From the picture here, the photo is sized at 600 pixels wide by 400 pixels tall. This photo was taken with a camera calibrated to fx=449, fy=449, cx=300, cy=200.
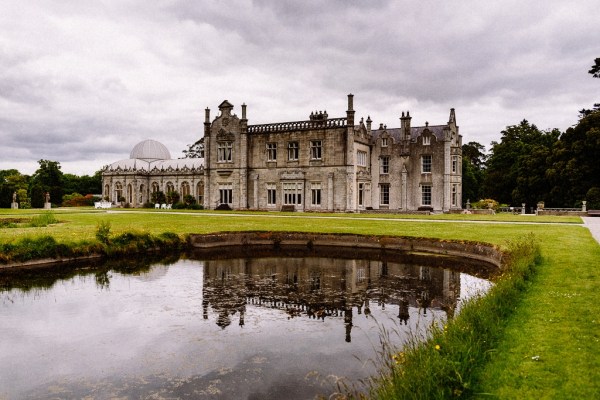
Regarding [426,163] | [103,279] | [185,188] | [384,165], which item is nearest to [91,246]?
[103,279]

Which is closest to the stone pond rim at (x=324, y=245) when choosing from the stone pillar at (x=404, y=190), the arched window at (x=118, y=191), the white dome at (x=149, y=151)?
the stone pillar at (x=404, y=190)

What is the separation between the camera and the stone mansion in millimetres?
43844

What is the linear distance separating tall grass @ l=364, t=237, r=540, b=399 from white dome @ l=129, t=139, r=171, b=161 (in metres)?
63.5

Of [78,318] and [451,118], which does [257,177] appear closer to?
[451,118]

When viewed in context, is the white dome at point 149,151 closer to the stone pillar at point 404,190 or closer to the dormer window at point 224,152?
the dormer window at point 224,152

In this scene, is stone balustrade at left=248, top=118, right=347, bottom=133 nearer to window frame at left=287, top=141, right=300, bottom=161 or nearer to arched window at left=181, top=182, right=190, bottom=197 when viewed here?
window frame at left=287, top=141, right=300, bottom=161

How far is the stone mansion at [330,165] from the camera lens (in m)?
43.8

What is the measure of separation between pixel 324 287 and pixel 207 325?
15.4 feet

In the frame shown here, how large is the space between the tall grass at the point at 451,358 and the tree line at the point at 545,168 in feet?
103

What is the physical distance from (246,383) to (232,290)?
6.36 meters

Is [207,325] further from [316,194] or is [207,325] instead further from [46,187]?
[46,187]

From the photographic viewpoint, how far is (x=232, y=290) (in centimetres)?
1330

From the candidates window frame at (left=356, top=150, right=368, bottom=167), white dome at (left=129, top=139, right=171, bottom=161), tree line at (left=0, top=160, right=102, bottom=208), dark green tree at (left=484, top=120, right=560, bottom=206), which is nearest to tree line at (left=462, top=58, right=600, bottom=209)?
dark green tree at (left=484, top=120, right=560, bottom=206)

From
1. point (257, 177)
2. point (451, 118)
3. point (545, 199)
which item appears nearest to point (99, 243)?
point (257, 177)
